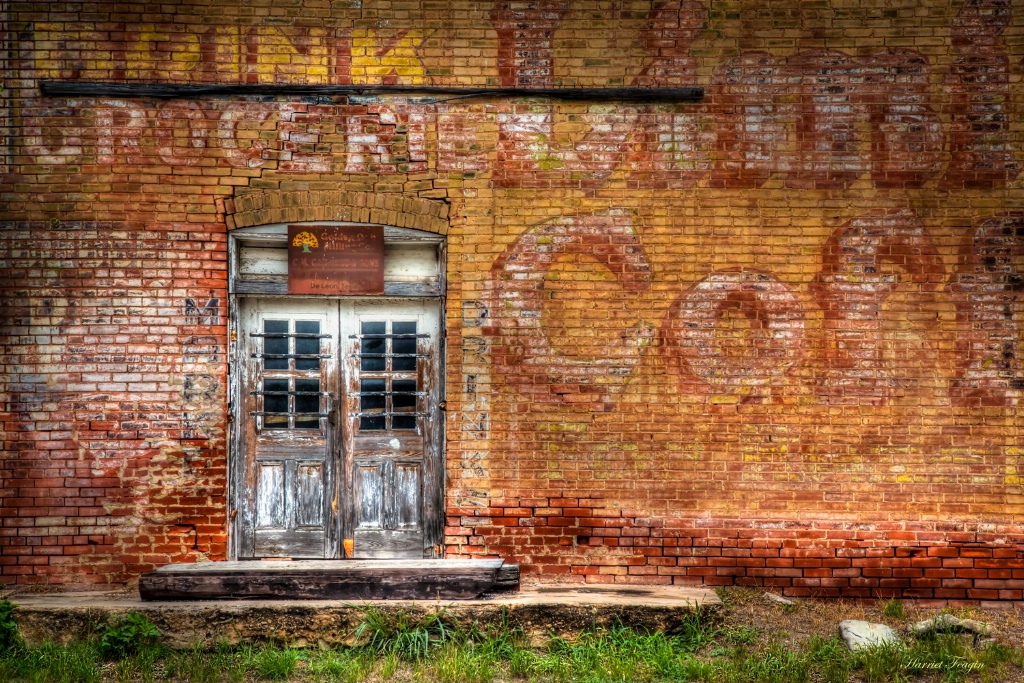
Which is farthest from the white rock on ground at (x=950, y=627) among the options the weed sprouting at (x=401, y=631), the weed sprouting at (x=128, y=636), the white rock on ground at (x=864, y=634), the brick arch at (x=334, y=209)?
the weed sprouting at (x=128, y=636)

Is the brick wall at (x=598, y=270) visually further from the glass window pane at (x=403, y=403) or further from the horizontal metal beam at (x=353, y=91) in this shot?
the glass window pane at (x=403, y=403)

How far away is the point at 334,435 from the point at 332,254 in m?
1.42

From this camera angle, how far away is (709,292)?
226 inches

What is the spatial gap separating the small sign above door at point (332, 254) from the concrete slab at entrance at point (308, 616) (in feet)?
7.63

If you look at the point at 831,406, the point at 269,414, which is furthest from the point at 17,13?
the point at 831,406

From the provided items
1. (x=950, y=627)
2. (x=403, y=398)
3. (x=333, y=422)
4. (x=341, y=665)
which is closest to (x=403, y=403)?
(x=403, y=398)

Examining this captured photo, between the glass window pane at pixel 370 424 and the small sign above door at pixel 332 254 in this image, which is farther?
the glass window pane at pixel 370 424

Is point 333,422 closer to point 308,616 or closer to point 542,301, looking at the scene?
point 308,616

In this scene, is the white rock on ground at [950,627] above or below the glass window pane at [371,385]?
below

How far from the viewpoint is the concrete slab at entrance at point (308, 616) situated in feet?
15.8

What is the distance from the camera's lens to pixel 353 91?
574 centimetres

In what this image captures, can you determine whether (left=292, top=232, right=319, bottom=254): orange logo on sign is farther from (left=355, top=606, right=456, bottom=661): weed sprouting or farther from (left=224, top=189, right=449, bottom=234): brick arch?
(left=355, top=606, right=456, bottom=661): weed sprouting

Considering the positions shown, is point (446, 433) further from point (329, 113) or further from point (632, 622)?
point (329, 113)

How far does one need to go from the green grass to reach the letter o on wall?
5.86 ft
